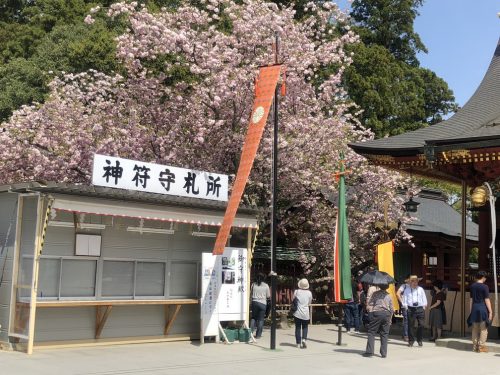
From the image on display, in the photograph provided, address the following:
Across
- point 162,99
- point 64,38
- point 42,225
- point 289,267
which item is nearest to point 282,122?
point 162,99

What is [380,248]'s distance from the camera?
17375mm

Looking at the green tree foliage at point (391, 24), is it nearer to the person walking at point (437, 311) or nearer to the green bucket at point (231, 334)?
the person walking at point (437, 311)

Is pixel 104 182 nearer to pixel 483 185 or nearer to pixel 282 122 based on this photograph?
pixel 282 122

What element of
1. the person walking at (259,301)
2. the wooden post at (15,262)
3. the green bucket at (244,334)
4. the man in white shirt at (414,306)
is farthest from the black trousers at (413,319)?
the wooden post at (15,262)

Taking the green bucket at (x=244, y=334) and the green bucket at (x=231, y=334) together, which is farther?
the green bucket at (x=244, y=334)

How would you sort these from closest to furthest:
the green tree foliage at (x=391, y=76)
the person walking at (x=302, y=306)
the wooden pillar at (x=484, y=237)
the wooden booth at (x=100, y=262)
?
the wooden booth at (x=100, y=262) → the person walking at (x=302, y=306) → the wooden pillar at (x=484, y=237) → the green tree foliage at (x=391, y=76)

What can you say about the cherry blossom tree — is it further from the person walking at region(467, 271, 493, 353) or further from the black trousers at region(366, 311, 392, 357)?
the black trousers at region(366, 311, 392, 357)

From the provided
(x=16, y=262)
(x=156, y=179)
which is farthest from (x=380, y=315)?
(x=16, y=262)

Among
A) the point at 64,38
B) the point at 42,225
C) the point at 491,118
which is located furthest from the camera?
the point at 64,38

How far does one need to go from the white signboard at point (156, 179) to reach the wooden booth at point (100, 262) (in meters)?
0.25

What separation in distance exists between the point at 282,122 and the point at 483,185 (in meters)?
6.52

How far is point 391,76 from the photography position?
1677 inches

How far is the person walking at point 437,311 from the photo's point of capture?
658 inches

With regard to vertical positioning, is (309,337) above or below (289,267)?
below
